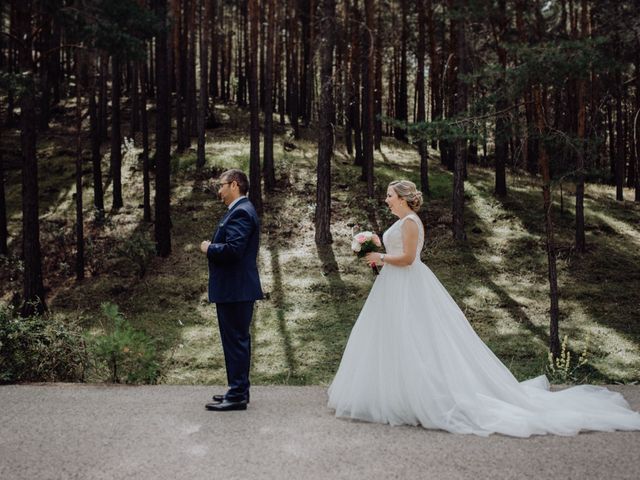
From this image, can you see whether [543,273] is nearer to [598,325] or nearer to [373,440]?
[598,325]

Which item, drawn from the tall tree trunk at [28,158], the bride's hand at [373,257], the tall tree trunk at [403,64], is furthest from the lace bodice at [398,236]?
the tall tree trunk at [403,64]

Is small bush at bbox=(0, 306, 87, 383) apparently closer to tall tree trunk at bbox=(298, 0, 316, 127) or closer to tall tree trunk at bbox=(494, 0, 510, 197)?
tall tree trunk at bbox=(494, 0, 510, 197)

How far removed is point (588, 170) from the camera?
11617 mm

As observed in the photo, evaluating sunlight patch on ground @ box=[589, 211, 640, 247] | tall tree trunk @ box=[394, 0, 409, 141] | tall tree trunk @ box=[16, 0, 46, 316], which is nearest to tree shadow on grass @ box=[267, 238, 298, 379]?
tall tree trunk @ box=[16, 0, 46, 316]

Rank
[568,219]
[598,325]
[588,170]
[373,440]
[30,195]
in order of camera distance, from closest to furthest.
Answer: [373,440], [588,170], [30,195], [598,325], [568,219]

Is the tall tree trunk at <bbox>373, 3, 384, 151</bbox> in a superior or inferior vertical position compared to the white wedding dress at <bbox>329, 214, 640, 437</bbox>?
superior

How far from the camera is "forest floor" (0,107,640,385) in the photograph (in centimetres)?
1361

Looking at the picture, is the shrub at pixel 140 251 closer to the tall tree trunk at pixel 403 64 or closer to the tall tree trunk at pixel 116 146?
the tall tree trunk at pixel 116 146

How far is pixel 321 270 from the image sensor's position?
60.4 feet

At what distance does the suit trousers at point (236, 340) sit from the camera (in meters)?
6.21

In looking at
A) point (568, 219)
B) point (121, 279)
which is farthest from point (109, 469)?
point (568, 219)

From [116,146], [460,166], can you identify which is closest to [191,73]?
[116,146]

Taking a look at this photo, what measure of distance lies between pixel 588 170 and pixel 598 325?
4721mm

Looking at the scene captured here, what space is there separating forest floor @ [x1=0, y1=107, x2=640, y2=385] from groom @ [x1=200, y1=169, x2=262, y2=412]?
4.19m
